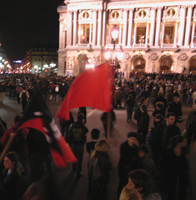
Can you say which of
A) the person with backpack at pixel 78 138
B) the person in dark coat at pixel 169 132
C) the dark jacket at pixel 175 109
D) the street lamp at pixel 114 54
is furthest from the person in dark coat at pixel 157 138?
the street lamp at pixel 114 54

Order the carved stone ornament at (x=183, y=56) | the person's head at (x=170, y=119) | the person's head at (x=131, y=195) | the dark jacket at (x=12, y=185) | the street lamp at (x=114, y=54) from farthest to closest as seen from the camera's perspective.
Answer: the carved stone ornament at (x=183, y=56) → the street lamp at (x=114, y=54) → the person's head at (x=170, y=119) → the dark jacket at (x=12, y=185) → the person's head at (x=131, y=195)

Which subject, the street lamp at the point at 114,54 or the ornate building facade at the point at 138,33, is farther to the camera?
the ornate building facade at the point at 138,33

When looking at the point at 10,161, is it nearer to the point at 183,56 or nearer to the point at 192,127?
the point at 192,127

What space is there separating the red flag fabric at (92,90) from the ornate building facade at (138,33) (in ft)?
99.2

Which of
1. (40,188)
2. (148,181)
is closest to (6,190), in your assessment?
(40,188)

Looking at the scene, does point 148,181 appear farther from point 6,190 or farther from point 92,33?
point 92,33

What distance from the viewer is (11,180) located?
110 inches

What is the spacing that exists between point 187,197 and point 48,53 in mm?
87422

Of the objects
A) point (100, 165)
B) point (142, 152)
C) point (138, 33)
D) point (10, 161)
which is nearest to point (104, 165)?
point (100, 165)

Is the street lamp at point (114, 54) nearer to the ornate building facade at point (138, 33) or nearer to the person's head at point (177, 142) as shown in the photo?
the person's head at point (177, 142)

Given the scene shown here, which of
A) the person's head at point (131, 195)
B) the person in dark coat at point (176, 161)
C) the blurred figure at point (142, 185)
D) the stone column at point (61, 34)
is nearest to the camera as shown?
the person's head at point (131, 195)

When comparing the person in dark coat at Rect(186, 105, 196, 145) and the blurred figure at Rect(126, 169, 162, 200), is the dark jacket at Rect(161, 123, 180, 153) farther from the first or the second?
the blurred figure at Rect(126, 169, 162, 200)

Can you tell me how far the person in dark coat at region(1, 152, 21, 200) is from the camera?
265cm

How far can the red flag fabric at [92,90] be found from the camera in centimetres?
355
